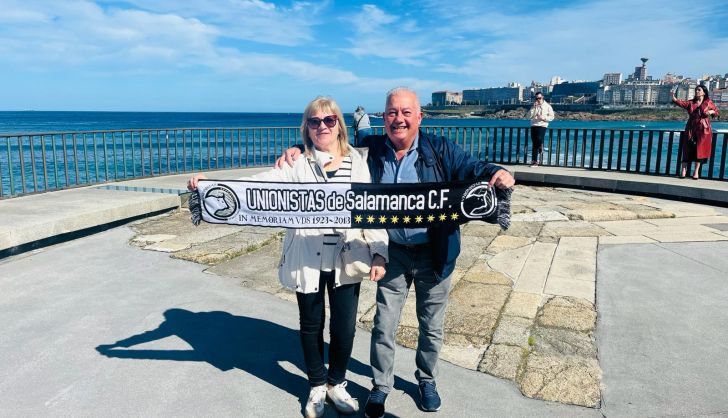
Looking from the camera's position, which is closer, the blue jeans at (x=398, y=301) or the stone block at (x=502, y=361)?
the blue jeans at (x=398, y=301)

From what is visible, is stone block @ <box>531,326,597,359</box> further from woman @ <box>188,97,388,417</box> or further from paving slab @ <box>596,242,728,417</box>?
woman @ <box>188,97,388,417</box>

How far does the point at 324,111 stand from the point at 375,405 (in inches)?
63.9

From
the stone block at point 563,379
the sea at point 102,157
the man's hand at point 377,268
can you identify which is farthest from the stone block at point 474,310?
the sea at point 102,157

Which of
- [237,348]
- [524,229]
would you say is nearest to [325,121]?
[237,348]

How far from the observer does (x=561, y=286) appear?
4.79 meters

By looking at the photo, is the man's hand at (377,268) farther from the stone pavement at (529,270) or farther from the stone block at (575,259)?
the stone block at (575,259)

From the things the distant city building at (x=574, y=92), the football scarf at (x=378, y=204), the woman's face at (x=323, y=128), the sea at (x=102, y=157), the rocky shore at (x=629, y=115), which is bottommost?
the sea at (x=102, y=157)

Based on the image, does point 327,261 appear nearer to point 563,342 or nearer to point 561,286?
point 563,342

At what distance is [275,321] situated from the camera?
160 inches

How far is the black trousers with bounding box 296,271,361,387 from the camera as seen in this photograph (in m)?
2.79

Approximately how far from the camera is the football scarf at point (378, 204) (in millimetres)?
2873

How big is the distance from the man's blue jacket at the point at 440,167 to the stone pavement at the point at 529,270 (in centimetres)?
98

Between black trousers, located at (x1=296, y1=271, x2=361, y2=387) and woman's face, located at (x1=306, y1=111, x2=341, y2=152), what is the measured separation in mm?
713

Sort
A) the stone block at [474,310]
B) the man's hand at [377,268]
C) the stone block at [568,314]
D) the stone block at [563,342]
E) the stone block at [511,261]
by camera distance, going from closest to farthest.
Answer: the man's hand at [377,268]
the stone block at [563,342]
the stone block at [474,310]
the stone block at [568,314]
the stone block at [511,261]
